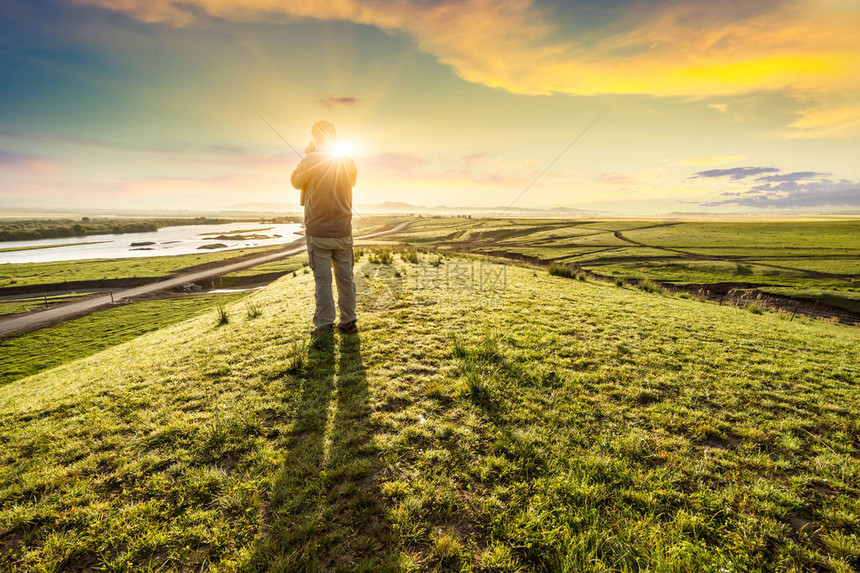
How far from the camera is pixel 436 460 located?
4070mm

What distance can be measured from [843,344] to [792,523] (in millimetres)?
12150

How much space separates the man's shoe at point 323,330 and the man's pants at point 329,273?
3.5 inches

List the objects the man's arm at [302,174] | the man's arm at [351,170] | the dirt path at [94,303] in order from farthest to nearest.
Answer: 1. the dirt path at [94,303]
2. the man's arm at [351,170]
3. the man's arm at [302,174]

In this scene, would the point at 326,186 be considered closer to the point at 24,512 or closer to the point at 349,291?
the point at 349,291

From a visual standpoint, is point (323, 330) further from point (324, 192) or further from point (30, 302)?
point (30, 302)

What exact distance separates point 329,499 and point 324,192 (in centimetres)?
634

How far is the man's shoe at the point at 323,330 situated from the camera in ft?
26.6

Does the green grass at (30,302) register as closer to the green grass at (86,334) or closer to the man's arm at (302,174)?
the green grass at (86,334)

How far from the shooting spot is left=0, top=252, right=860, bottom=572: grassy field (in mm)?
2973

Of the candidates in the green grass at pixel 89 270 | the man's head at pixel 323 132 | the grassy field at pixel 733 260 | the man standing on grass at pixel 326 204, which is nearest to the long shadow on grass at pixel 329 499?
the man standing on grass at pixel 326 204

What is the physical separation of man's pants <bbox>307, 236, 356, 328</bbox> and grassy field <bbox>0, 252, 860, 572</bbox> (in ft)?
3.27

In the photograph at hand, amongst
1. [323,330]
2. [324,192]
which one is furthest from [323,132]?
[323,330]

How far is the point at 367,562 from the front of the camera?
2799mm

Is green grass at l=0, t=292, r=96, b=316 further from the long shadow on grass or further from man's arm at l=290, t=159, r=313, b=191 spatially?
the long shadow on grass
